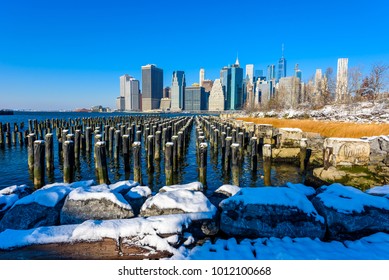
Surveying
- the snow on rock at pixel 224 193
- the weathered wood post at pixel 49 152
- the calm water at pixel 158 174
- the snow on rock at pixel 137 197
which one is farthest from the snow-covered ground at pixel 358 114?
the weathered wood post at pixel 49 152

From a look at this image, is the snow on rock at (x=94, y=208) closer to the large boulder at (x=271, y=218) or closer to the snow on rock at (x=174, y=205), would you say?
the snow on rock at (x=174, y=205)

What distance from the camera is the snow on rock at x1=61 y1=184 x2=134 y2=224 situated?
16.4 ft

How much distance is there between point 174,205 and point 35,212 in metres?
3.05

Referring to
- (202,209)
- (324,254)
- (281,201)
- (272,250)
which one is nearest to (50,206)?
(202,209)

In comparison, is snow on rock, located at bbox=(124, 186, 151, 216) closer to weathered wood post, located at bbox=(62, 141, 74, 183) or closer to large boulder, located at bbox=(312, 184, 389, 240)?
large boulder, located at bbox=(312, 184, 389, 240)

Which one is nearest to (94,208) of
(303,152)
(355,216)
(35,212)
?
(35,212)

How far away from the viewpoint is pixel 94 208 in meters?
5.05

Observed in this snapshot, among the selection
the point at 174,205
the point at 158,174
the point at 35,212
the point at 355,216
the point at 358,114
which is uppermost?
the point at 358,114

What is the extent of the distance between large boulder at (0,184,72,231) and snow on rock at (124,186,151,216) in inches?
60.6

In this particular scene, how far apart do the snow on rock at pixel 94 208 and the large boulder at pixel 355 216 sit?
419cm

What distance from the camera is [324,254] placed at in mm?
3824

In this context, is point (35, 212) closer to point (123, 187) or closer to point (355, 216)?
point (123, 187)

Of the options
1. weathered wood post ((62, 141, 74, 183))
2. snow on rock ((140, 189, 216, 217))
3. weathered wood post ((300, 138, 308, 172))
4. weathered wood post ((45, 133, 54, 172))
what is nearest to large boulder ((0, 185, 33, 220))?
weathered wood post ((62, 141, 74, 183))

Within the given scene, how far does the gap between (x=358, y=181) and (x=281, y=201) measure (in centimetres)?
687
